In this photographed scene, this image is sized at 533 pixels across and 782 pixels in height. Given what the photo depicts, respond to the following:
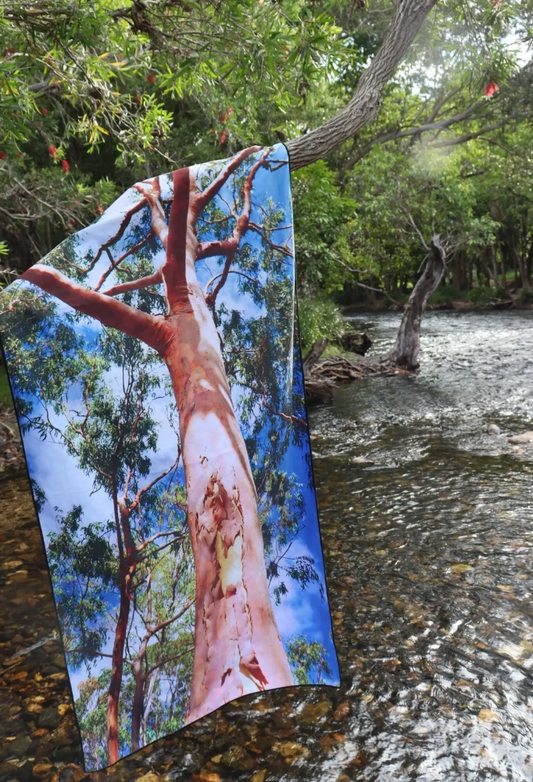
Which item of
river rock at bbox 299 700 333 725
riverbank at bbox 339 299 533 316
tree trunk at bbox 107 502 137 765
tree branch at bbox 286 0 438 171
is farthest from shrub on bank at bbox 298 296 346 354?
riverbank at bbox 339 299 533 316

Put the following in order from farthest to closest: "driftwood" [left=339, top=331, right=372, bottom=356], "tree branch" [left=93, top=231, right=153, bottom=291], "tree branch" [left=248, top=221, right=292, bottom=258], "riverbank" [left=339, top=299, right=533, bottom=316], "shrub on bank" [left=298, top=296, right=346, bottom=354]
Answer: "riverbank" [left=339, top=299, right=533, bottom=316] < "driftwood" [left=339, top=331, right=372, bottom=356] < "shrub on bank" [left=298, top=296, right=346, bottom=354] < "tree branch" [left=248, top=221, right=292, bottom=258] < "tree branch" [left=93, top=231, right=153, bottom=291]

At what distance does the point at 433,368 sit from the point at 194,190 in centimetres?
1213

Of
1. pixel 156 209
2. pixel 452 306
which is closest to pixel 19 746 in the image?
pixel 156 209

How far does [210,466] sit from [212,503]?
0.16m

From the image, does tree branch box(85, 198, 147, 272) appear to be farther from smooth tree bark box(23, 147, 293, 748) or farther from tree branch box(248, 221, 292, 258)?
tree branch box(248, 221, 292, 258)

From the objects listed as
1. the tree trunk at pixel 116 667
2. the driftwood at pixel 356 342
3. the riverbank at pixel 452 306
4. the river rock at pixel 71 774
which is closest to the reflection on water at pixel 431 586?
the tree trunk at pixel 116 667

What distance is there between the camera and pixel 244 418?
105 inches

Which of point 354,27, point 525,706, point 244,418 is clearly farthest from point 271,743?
point 354,27

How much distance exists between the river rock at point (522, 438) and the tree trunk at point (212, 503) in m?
6.04

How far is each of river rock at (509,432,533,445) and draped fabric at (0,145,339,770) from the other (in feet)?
19.0

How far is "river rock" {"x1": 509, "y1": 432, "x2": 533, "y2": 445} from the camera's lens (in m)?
7.83

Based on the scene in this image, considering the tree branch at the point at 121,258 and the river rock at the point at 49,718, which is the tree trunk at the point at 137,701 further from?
the tree branch at the point at 121,258

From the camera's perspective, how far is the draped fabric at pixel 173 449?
234 centimetres

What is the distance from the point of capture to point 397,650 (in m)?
3.62
